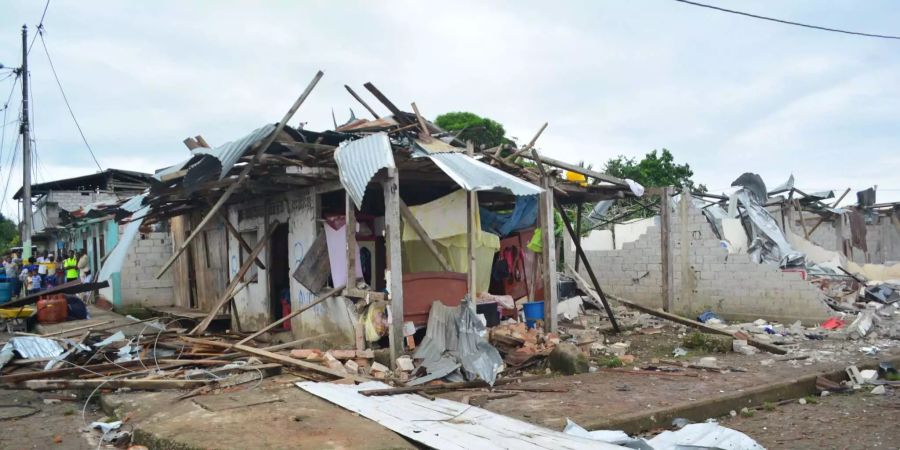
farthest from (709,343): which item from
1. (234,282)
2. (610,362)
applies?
(234,282)

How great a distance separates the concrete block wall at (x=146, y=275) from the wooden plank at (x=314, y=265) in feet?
28.9

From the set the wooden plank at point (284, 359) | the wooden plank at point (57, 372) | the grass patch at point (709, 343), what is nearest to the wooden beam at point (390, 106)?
the wooden plank at point (284, 359)

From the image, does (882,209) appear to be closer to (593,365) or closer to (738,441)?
(593,365)

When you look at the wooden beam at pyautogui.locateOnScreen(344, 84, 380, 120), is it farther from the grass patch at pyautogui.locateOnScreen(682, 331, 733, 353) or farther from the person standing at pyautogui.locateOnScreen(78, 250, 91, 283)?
the person standing at pyautogui.locateOnScreen(78, 250, 91, 283)

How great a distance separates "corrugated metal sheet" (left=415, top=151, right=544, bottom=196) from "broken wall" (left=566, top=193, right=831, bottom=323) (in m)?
5.93

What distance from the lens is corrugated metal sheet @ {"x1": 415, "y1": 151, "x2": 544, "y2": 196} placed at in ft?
23.7

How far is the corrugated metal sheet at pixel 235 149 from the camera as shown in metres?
7.49

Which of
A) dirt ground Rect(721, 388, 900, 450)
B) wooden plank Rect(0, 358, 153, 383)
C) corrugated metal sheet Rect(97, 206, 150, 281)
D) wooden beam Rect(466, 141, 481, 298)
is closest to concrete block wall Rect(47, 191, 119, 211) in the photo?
corrugated metal sheet Rect(97, 206, 150, 281)

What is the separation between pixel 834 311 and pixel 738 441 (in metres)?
9.40

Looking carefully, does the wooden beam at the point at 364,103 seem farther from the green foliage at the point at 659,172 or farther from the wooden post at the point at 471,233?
the green foliage at the point at 659,172

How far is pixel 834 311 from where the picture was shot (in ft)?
40.4

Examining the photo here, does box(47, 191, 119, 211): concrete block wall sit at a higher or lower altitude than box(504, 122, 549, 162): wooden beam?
higher

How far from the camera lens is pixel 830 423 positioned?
19.6 feet

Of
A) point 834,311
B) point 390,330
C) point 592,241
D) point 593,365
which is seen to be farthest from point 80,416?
point 592,241
